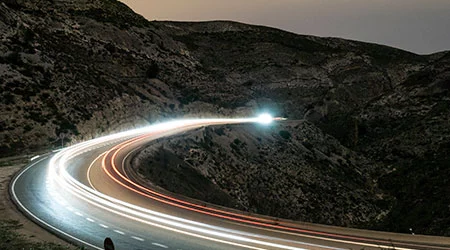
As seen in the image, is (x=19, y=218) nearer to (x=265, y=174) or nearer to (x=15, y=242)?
(x=15, y=242)

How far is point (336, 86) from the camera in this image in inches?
4963

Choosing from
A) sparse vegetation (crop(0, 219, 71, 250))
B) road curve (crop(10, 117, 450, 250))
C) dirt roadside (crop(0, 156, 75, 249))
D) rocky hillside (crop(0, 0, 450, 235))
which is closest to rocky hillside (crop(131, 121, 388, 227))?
rocky hillside (crop(0, 0, 450, 235))

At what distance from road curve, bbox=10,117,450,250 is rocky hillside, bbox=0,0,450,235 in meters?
15.2

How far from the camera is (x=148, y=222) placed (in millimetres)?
19016

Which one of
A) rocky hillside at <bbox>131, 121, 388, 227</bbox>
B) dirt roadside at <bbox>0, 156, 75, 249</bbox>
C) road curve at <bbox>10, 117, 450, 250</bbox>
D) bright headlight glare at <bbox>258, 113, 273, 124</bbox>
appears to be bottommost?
Result: dirt roadside at <bbox>0, 156, 75, 249</bbox>

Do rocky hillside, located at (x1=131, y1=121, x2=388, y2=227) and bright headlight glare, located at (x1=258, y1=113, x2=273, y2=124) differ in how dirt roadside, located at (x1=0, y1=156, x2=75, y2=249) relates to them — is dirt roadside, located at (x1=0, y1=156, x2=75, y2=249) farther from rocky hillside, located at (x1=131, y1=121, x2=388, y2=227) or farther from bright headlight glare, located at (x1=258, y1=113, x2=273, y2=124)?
bright headlight glare, located at (x1=258, y1=113, x2=273, y2=124)

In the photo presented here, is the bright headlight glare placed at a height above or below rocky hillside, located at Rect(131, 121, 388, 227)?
above

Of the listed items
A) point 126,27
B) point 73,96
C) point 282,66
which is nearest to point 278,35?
point 282,66

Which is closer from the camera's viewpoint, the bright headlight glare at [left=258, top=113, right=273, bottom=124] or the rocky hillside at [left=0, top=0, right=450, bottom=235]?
the rocky hillside at [left=0, top=0, right=450, bottom=235]

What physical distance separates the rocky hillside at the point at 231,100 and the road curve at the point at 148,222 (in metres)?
15.2

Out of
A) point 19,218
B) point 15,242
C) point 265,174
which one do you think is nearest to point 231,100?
point 265,174

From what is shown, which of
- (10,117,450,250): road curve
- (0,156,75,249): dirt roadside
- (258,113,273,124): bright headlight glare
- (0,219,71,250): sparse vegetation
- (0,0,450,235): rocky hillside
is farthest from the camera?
(258,113,273,124): bright headlight glare

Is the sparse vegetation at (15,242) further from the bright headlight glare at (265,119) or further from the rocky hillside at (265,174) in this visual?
the bright headlight glare at (265,119)

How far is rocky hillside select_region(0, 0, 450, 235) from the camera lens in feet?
146
